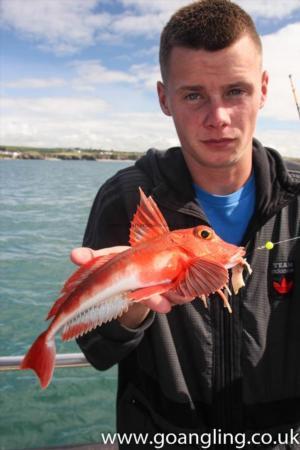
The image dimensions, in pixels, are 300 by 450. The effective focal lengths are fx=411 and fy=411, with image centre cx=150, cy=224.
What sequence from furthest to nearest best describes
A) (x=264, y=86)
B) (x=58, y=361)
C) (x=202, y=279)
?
(x=58, y=361) < (x=264, y=86) < (x=202, y=279)

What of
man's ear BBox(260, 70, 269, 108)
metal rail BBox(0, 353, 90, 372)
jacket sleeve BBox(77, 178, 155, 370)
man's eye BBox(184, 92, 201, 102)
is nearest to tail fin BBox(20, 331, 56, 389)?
jacket sleeve BBox(77, 178, 155, 370)

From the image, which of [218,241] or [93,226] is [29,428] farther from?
[218,241]

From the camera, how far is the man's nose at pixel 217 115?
2818 millimetres

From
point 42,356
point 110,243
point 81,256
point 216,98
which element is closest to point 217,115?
point 216,98

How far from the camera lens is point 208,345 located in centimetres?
294

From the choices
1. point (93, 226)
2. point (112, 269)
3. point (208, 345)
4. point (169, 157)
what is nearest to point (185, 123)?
point (169, 157)

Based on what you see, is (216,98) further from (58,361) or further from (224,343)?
(58,361)

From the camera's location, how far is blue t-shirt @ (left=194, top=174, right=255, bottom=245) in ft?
10.3

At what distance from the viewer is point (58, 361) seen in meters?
3.81

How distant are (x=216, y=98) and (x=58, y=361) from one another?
2.69 metres

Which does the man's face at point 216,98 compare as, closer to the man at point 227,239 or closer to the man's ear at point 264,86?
the man at point 227,239

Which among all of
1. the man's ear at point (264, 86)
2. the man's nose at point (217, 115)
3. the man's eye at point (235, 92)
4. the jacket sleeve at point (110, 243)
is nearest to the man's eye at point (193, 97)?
the man's nose at point (217, 115)

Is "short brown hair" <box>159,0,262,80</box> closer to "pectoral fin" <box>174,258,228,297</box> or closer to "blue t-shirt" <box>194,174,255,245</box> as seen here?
"blue t-shirt" <box>194,174,255,245</box>

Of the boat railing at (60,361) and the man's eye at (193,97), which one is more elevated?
the man's eye at (193,97)
